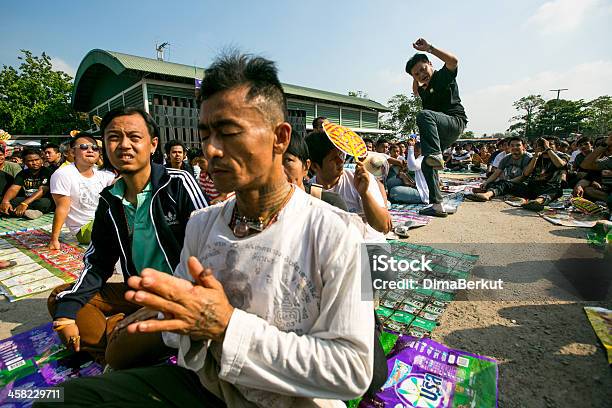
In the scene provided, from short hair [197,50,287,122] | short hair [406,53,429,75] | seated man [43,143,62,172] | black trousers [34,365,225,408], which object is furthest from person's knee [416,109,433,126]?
seated man [43,143,62,172]

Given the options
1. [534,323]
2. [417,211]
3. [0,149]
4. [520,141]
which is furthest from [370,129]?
[534,323]

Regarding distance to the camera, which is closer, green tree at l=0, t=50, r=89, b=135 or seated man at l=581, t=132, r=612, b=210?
seated man at l=581, t=132, r=612, b=210

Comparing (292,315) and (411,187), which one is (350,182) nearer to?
(292,315)

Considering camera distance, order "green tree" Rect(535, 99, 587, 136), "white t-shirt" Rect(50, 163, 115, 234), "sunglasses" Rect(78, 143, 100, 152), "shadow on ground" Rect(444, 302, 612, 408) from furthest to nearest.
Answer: "green tree" Rect(535, 99, 587, 136), "sunglasses" Rect(78, 143, 100, 152), "white t-shirt" Rect(50, 163, 115, 234), "shadow on ground" Rect(444, 302, 612, 408)

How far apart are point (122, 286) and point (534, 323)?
3.29 meters

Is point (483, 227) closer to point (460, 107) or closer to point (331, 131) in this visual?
point (460, 107)

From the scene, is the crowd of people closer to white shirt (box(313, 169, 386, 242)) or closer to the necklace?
the necklace

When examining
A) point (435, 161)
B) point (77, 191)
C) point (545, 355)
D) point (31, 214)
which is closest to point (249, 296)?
point (545, 355)

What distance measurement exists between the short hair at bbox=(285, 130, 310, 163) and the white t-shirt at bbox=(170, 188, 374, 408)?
1.31 metres

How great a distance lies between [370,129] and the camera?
23.5m

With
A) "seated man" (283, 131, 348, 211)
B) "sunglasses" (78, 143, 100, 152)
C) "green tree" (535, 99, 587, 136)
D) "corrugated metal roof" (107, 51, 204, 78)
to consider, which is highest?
"green tree" (535, 99, 587, 136)

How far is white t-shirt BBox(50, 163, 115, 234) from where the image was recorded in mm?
4550

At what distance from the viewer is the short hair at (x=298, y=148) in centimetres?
254

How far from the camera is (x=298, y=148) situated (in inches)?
102
